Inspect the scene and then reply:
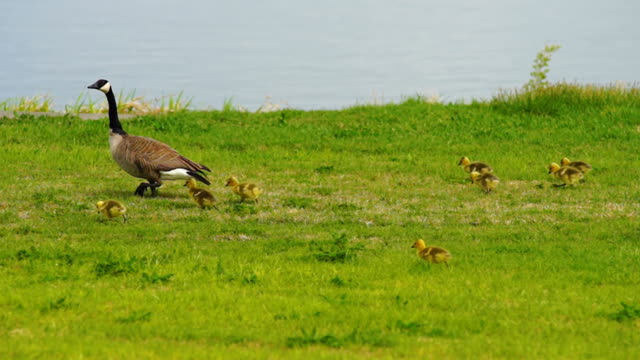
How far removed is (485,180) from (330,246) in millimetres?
6471

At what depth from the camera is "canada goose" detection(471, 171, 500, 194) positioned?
64.8 ft

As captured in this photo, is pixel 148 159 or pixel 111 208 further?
pixel 148 159

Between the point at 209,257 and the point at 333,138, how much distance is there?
1415 centimetres

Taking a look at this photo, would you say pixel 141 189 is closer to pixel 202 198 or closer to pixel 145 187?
pixel 145 187

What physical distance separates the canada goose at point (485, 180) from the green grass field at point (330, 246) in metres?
0.24

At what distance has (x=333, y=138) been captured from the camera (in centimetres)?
2759

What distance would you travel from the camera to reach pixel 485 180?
65.1 feet

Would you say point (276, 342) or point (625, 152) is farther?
point (625, 152)

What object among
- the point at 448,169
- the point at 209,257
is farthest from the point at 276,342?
the point at 448,169

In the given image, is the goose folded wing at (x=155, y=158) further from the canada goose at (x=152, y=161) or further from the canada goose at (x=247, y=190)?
the canada goose at (x=247, y=190)

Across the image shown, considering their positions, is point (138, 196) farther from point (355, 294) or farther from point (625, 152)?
point (625, 152)

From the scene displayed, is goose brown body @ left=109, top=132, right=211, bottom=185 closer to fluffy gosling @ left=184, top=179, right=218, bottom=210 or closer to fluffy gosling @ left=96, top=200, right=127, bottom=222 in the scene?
fluffy gosling @ left=184, top=179, right=218, bottom=210

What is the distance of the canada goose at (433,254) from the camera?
42.7 ft

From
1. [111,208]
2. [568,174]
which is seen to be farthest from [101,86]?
[568,174]
